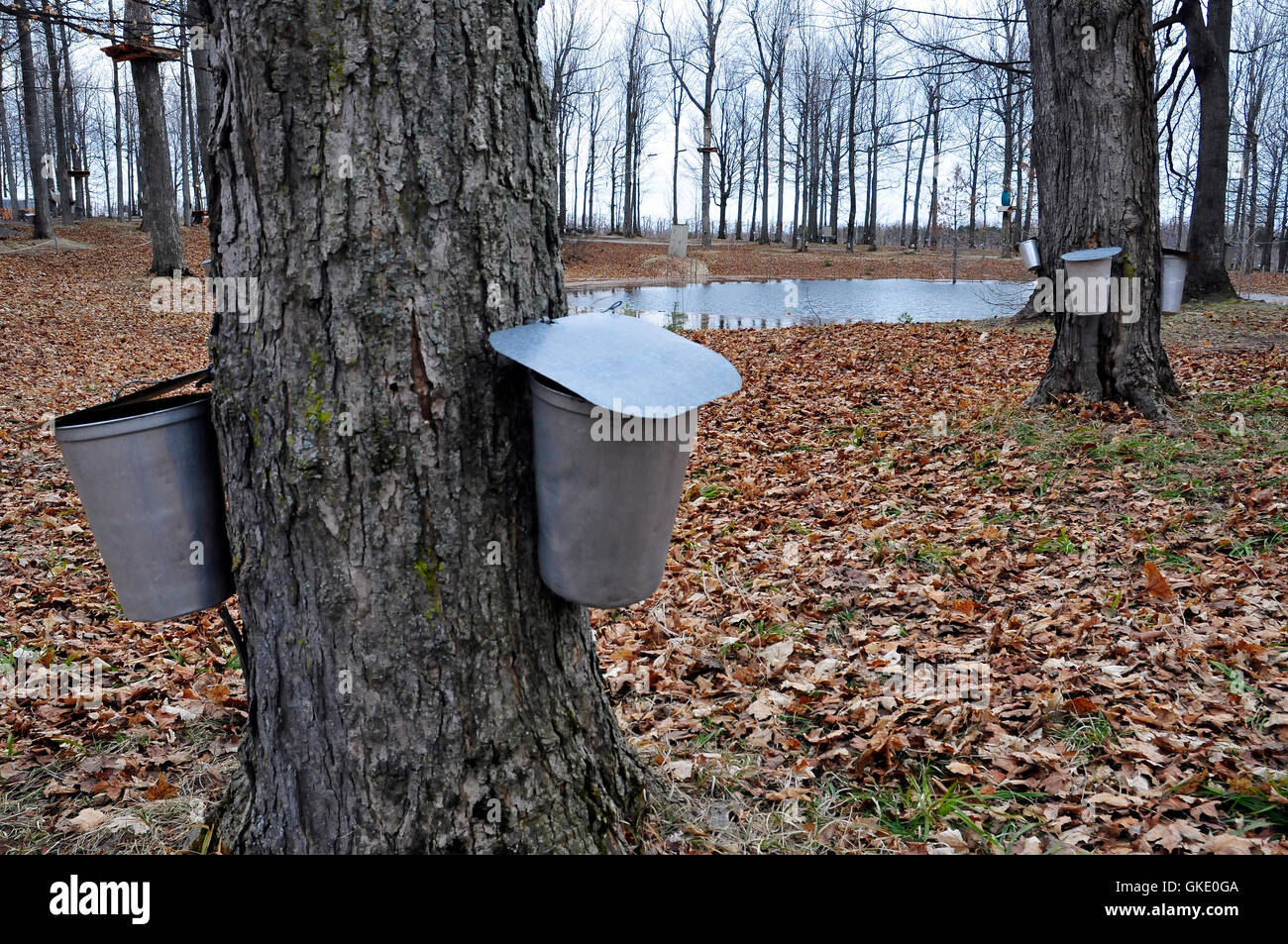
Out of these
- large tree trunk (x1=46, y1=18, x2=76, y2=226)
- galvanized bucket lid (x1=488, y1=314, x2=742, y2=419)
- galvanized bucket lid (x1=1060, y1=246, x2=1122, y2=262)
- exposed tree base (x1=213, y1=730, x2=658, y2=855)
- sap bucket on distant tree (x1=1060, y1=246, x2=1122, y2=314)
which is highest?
large tree trunk (x1=46, y1=18, x2=76, y2=226)

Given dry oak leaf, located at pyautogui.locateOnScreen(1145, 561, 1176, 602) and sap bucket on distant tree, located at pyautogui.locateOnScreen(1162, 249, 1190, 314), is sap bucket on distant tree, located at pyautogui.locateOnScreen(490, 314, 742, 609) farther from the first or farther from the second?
sap bucket on distant tree, located at pyautogui.locateOnScreen(1162, 249, 1190, 314)

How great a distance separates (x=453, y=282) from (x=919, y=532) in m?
3.32

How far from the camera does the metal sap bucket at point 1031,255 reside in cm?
629

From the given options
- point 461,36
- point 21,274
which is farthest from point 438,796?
point 21,274

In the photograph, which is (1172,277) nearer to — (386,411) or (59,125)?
(386,411)

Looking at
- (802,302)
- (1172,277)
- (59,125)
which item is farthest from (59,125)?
(1172,277)

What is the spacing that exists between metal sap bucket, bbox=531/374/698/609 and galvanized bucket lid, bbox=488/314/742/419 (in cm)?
6

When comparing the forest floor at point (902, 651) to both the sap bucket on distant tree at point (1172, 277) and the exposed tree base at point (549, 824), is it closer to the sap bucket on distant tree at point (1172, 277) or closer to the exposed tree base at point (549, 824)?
the exposed tree base at point (549, 824)

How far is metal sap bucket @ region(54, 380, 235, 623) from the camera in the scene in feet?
5.96

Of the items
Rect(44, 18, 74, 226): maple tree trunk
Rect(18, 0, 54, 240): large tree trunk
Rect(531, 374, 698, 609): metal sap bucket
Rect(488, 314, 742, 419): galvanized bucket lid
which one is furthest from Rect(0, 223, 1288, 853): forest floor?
Rect(44, 18, 74, 226): maple tree trunk

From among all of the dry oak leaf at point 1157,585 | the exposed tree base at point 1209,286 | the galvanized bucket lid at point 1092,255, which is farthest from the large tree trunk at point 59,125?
the dry oak leaf at point 1157,585

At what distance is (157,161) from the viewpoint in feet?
49.3

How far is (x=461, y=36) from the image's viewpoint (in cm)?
173

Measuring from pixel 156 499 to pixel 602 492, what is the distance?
104cm
